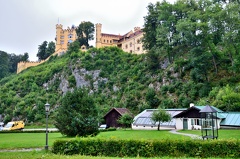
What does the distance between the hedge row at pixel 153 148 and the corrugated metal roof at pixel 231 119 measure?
23.0 meters

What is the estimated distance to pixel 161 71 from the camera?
191 feet

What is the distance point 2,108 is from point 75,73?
74.4ft

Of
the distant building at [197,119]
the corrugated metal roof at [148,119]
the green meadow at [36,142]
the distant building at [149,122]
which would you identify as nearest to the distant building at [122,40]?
the corrugated metal roof at [148,119]

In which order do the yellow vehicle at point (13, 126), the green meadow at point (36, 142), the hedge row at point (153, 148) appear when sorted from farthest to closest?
1. the yellow vehicle at point (13, 126)
2. the hedge row at point (153, 148)
3. the green meadow at point (36, 142)

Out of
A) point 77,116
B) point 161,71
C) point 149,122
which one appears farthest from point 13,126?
point 161,71

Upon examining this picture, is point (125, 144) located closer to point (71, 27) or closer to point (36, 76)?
point (36, 76)

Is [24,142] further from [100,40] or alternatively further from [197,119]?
[100,40]

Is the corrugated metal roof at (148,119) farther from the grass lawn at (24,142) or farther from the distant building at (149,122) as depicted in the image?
the grass lawn at (24,142)

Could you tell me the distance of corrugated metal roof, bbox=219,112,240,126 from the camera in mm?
34041

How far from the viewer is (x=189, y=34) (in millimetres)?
45062

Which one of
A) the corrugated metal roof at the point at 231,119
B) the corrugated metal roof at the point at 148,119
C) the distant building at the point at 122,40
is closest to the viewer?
the corrugated metal roof at the point at 231,119

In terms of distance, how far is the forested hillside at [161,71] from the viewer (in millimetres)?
43125

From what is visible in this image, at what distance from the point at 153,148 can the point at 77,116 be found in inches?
457

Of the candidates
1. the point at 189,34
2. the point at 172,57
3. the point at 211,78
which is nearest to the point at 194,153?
the point at 189,34
